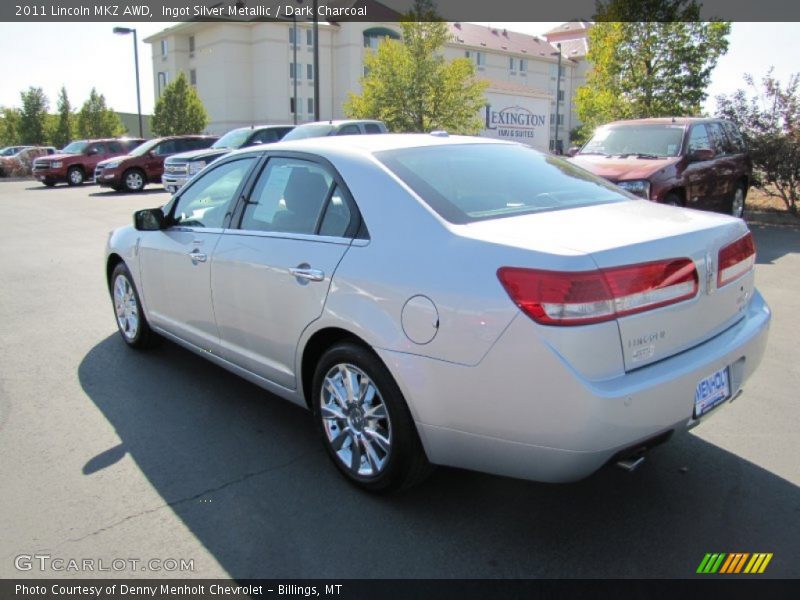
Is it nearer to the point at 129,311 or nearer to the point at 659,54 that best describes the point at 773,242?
the point at 659,54

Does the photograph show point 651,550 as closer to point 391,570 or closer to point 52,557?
point 391,570

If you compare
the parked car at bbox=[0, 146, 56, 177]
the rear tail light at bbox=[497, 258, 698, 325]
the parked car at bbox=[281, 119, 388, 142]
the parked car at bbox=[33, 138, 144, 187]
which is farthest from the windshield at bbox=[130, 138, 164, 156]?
the rear tail light at bbox=[497, 258, 698, 325]

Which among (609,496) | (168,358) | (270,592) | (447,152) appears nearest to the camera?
(270,592)

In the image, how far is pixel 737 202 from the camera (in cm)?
1166

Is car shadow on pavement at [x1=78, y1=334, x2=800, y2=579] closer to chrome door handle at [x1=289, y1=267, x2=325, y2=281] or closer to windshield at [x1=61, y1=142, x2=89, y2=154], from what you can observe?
chrome door handle at [x1=289, y1=267, x2=325, y2=281]

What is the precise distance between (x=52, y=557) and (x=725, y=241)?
3228 mm

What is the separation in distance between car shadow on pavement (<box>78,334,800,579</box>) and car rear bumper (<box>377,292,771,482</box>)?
386 mm

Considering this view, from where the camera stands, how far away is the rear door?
333cm

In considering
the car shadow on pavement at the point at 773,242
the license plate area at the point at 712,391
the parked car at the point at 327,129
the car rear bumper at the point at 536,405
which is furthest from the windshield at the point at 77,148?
the license plate area at the point at 712,391

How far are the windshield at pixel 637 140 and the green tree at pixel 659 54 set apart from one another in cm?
774

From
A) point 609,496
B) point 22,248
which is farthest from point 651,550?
point 22,248

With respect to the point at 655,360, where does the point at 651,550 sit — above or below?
below

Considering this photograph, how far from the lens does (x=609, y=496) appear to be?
3246 millimetres

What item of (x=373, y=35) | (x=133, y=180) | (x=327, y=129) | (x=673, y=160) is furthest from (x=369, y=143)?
(x=373, y=35)
